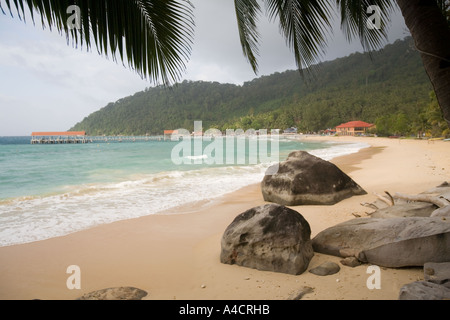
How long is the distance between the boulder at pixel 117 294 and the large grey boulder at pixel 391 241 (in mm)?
2213

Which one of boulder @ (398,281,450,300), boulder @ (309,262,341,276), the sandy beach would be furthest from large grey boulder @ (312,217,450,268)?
boulder @ (398,281,450,300)

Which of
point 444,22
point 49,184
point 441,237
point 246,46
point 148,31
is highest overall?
point 246,46

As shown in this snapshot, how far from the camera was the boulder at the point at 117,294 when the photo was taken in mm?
2734

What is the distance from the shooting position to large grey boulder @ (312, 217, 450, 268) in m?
2.62

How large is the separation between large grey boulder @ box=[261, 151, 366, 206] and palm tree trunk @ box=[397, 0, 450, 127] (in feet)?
15.8

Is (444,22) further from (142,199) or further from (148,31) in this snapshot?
(142,199)

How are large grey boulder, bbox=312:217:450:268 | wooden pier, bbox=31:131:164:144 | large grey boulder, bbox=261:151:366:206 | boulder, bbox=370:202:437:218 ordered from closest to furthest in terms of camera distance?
large grey boulder, bbox=312:217:450:268 → boulder, bbox=370:202:437:218 → large grey boulder, bbox=261:151:366:206 → wooden pier, bbox=31:131:164:144

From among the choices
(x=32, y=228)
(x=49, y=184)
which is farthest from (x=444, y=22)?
(x=49, y=184)

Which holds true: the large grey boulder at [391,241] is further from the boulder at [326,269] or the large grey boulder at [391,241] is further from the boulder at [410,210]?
the boulder at [410,210]

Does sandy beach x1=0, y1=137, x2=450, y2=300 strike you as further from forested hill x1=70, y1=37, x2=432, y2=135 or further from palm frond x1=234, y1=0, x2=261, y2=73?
forested hill x1=70, y1=37, x2=432, y2=135

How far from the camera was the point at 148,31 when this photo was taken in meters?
1.59

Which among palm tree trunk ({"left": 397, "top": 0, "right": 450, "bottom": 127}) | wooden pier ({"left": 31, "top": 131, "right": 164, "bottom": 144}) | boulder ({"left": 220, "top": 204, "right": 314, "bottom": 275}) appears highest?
wooden pier ({"left": 31, "top": 131, "right": 164, "bottom": 144})

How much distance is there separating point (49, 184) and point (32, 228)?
27.7 feet

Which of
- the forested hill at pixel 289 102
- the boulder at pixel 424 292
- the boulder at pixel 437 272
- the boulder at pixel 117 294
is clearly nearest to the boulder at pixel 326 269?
the boulder at pixel 437 272
